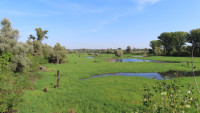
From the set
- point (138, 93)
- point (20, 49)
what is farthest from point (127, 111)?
point (20, 49)

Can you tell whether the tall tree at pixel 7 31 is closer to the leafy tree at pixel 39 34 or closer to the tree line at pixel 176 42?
the leafy tree at pixel 39 34

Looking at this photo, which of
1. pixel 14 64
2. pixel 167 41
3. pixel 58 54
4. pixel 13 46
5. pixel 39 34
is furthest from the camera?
pixel 167 41

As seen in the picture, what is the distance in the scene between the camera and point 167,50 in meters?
108

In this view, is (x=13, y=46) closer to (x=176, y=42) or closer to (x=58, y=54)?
(x=58, y=54)

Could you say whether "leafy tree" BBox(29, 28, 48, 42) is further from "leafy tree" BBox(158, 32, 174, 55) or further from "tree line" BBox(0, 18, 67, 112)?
"leafy tree" BBox(158, 32, 174, 55)

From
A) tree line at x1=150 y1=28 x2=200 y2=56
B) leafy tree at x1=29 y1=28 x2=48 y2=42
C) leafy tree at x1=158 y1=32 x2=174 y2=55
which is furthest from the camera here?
leafy tree at x1=158 y1=32 x2=174 y2=55

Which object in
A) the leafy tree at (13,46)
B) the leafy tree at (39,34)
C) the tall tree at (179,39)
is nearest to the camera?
the leafy tree at (13,46)

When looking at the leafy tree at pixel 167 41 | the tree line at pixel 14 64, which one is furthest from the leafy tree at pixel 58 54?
the leafy tree at pixel 167 41

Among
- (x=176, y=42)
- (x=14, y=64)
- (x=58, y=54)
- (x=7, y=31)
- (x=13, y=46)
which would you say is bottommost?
(x=14, y=64)

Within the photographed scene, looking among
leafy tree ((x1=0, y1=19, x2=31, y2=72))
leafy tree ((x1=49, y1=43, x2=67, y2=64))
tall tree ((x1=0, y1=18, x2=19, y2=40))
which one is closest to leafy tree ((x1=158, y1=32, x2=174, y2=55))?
leafy tree ((x1=49, y1=43, x2=67, y2=64))

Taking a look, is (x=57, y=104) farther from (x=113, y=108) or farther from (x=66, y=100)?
(x=113, y=108)

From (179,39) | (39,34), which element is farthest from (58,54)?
(179,39)

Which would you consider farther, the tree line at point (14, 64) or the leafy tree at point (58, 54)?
the leafy tree at point (58, 54)

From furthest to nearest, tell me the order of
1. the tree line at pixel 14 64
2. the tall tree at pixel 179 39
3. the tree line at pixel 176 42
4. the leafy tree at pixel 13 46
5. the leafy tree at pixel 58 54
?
the tall tree at pixel 179 39 → the tree line at pixel 176 42 → the leafy tree at pixel 58 54 → the leafy tree at pixel 13 46 → the tree line at pixel 14 64
